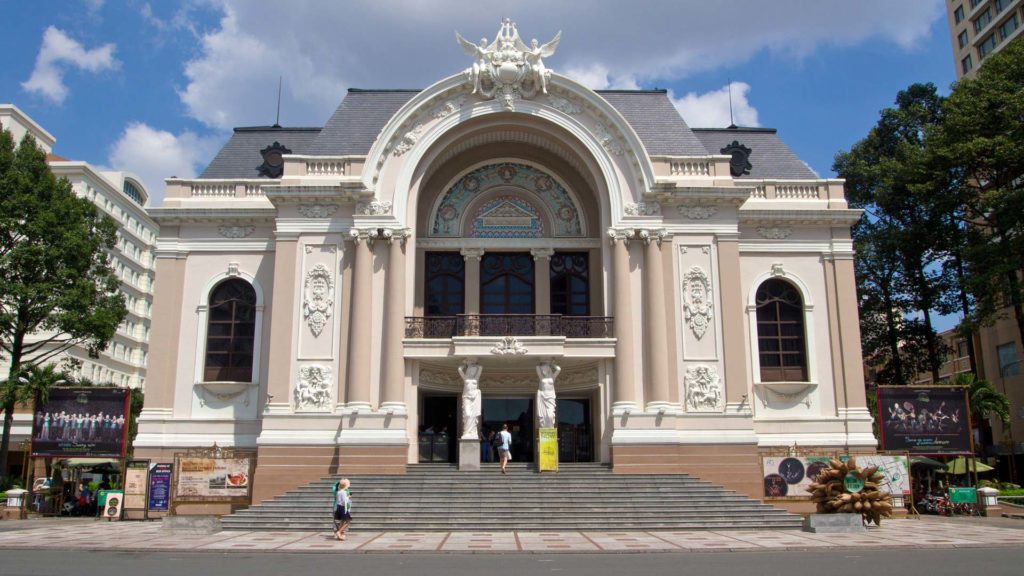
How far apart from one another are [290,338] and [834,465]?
686 inches

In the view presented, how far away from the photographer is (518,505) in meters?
22.5

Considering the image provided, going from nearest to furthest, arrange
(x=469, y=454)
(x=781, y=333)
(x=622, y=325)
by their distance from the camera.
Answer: (x=469, y=454)
(x=622, y=325)
(x=781, y=333)

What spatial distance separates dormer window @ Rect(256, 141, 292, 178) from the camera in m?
31.8

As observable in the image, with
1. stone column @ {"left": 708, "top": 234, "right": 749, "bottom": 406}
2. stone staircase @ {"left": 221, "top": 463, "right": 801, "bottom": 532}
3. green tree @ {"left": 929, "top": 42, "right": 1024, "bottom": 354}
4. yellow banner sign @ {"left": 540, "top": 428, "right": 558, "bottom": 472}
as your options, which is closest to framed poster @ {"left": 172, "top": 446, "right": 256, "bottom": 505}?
stone staircase @ {"left": 221, "top": 463, "right": 801, "bottom": 532}

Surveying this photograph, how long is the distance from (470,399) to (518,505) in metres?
5.06

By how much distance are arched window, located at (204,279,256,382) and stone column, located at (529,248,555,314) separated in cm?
1045

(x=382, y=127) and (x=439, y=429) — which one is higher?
(x=382, y=127)

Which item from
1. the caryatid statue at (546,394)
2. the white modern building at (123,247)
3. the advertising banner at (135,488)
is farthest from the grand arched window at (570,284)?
the white modern building at (123,247)

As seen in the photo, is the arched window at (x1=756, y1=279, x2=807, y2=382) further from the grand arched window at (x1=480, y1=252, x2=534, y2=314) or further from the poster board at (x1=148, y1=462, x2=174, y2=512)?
the poster board at (x1=148, y1=462, x2=174, y2=512)

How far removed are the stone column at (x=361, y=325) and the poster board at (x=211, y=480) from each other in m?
3.97

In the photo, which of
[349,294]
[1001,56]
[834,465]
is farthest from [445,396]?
[1001,56]

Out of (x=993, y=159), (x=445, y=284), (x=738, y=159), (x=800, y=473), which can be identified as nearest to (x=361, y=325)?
(x=445, y=284)

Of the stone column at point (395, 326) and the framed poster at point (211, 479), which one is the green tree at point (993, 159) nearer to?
the stone column at point (395, 326)

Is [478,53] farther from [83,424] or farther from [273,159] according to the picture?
[83,424]
